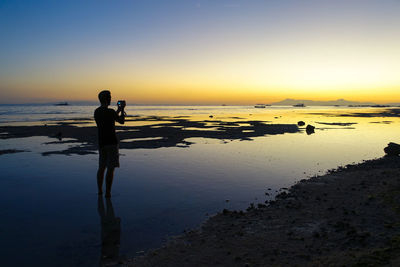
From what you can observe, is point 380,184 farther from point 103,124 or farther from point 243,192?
point 103,124

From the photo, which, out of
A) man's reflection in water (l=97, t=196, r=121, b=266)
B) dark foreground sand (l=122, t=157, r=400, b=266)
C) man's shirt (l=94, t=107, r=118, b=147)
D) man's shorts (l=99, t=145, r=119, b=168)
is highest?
man's shirt (l=94, t=107, r=118, b=147)

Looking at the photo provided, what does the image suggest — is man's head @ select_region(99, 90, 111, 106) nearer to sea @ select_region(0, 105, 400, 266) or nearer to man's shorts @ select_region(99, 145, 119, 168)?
man's shorts @ select_region(99, 145, 119, 168)

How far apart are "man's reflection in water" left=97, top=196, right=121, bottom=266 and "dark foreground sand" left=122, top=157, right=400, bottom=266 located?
0.51 metres

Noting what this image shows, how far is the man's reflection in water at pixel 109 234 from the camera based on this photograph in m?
5.45

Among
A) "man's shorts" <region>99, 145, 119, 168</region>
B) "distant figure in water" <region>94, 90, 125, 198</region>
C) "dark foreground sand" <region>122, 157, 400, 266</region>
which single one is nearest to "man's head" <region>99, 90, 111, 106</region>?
"distant figure in water" <region>94, 90, 125, 198</region>

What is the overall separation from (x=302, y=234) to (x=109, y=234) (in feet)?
14.9

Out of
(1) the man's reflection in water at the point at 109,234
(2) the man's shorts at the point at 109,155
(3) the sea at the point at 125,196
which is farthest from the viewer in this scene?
(2) the man's shorts at the point at 109,155

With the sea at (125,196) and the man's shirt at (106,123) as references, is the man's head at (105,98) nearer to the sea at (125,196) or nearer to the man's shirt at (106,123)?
the man's shirt at (106,123)

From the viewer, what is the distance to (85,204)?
A: 8.46 meters

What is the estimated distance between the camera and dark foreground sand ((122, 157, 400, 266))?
16.3 feet

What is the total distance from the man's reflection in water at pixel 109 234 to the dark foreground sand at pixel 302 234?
1.66 feet

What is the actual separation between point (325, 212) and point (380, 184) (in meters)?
3.97

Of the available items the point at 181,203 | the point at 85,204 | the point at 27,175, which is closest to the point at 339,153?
the point at 181,203

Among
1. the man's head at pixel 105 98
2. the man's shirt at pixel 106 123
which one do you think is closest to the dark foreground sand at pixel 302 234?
the man's shirt at pixel 106 123
